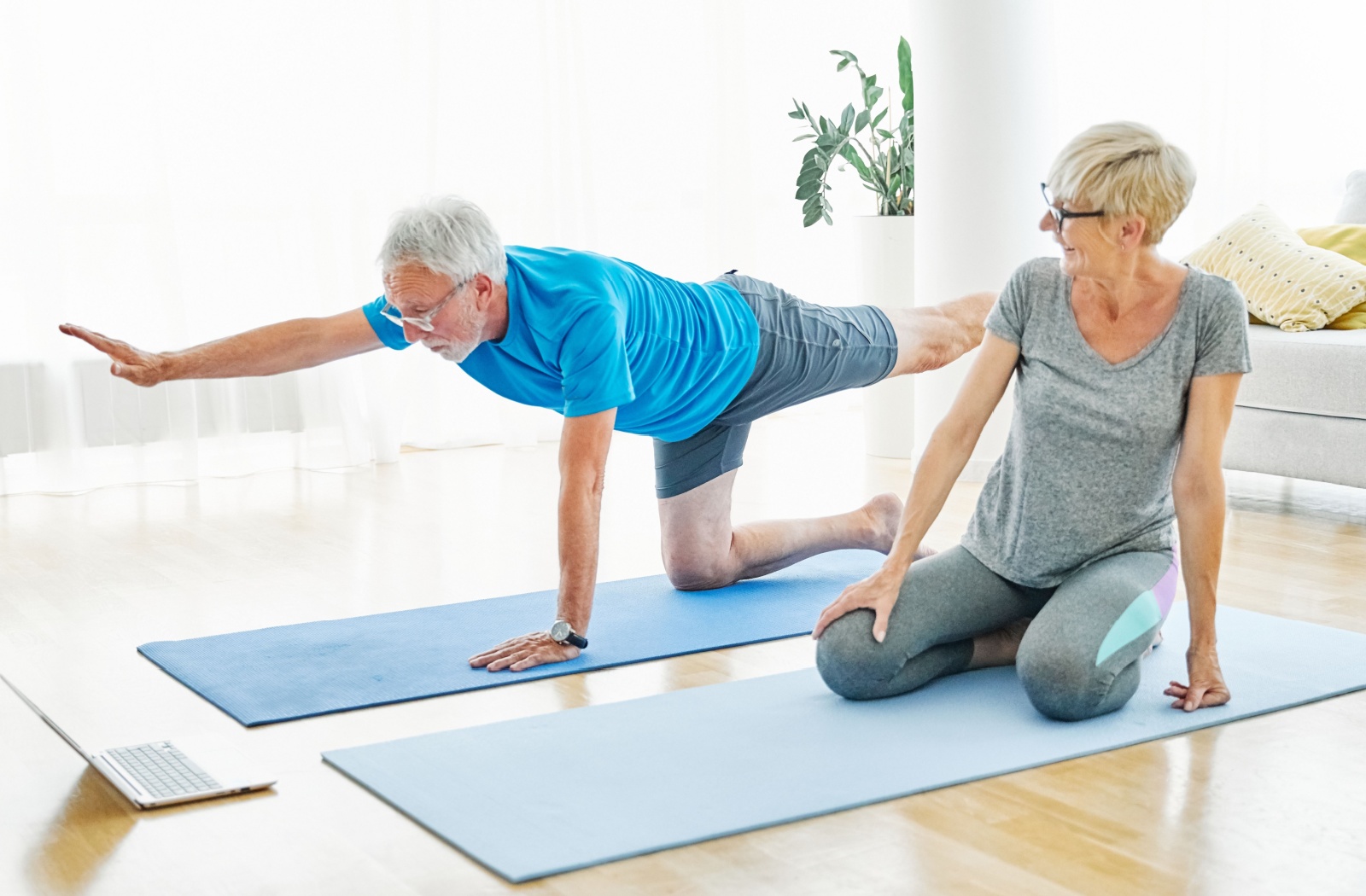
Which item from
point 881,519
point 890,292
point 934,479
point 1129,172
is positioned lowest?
point 881,519

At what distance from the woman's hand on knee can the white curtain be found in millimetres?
2460

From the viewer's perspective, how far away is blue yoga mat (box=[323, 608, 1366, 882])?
70.6 inches

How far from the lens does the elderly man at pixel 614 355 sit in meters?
2.40

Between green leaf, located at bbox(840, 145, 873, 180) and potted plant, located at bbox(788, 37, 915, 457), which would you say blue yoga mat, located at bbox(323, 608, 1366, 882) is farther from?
green leaf, located at bbox(840, 145, 873, 180)

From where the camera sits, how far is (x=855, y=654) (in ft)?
7.18

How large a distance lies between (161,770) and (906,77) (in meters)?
3.61

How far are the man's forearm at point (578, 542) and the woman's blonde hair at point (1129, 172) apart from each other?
878mm

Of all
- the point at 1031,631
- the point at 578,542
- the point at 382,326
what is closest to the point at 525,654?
the point at 578,542

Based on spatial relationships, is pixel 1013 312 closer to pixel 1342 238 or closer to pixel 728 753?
pixel 728 753

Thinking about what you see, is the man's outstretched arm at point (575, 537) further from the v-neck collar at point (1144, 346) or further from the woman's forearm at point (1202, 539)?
the woman's forearm at point (1202, 539)

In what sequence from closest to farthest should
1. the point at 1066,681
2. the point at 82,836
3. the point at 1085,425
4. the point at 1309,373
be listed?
the point at 82,836 → the point at 1066,681 → the point at 1085,425 → the point at 1309,373

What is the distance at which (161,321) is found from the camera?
4523 mm

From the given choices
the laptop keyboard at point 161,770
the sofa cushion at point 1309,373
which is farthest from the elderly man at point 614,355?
the sofa cushion at point 1309,373

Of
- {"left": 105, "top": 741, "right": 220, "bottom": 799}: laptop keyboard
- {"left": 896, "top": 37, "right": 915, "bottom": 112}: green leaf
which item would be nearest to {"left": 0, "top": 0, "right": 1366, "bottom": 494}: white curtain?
{"left": 896, "top": 37, "right": 915, "bottom": 112}: green leaf
